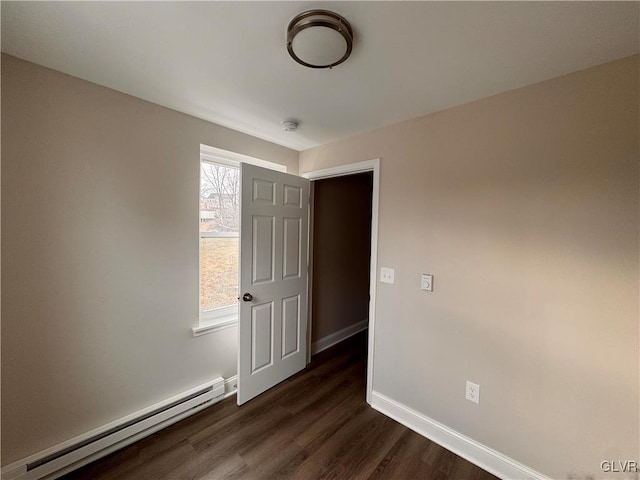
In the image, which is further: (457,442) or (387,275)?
(387,275)

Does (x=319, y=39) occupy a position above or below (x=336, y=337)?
above

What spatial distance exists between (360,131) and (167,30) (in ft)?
4.85

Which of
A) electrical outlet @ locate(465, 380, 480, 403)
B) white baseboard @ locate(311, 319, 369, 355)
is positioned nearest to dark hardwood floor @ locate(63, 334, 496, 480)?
electrical outlet @ locate(465, 380, 480, 403)

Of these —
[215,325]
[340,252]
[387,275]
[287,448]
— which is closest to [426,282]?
[387,275]

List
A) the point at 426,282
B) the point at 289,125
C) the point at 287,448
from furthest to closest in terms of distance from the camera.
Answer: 1. the point at 289,125
2. the point at 426,282
3. the point at 287,448

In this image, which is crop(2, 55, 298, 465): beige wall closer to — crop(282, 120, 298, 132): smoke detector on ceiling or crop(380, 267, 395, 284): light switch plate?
crop(282, 120, 298, 132): smoke detector on ceiling

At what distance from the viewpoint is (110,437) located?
1.55 m

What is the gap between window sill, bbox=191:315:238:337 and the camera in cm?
200

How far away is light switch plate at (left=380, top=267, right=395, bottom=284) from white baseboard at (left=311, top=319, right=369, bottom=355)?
1441mm

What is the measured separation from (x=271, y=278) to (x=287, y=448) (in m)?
1.23

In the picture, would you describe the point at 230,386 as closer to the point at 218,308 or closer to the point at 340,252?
the point at 218,308

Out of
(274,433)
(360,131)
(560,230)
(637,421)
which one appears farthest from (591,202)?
(274,433)

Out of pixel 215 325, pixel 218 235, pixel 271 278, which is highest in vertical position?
pixel 218 235

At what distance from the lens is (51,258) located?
4.56 feet
